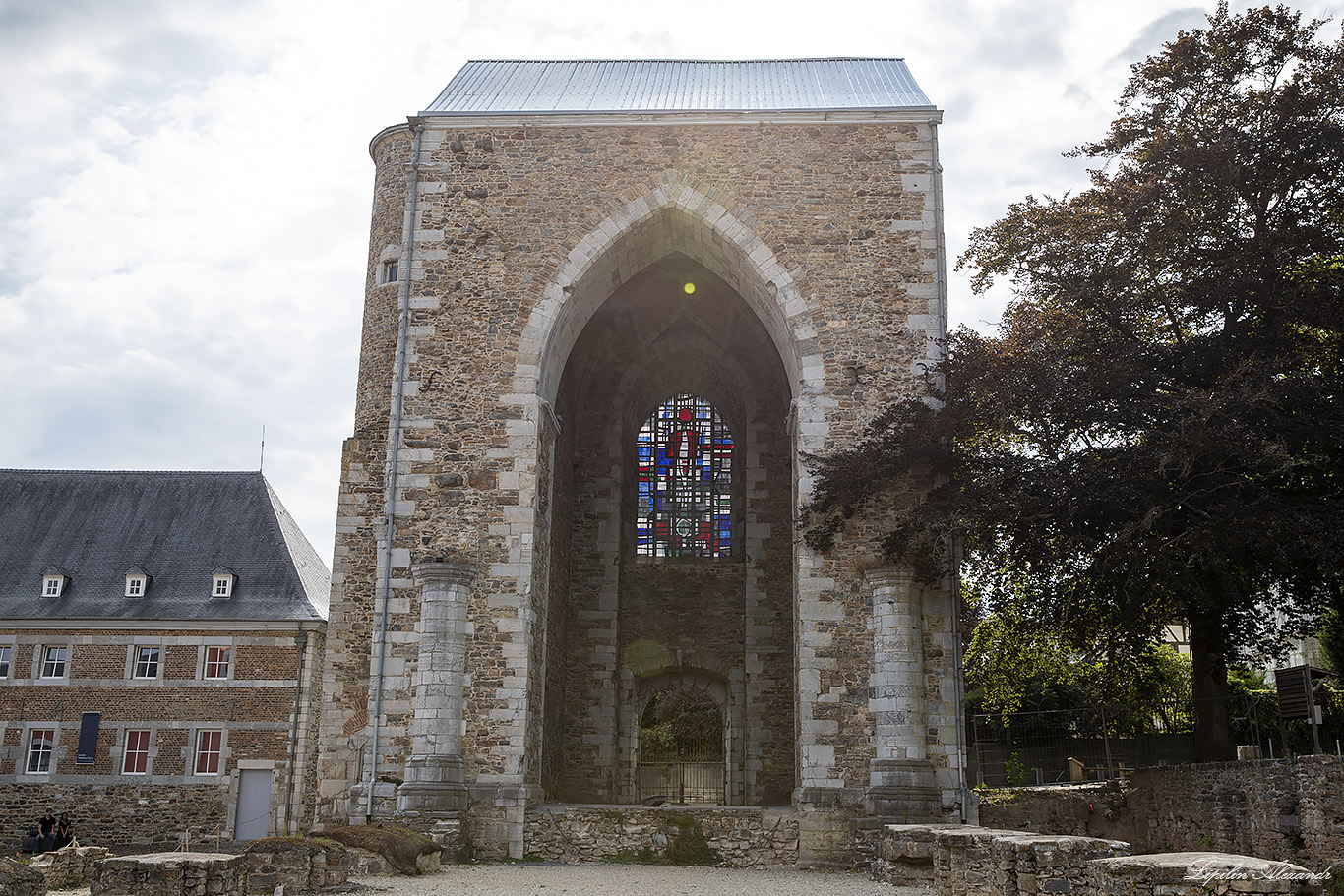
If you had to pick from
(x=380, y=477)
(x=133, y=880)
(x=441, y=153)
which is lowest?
(x=133, y=880)

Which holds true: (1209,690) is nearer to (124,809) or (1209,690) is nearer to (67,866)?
(67,866)

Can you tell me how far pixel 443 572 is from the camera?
1397 centimetres

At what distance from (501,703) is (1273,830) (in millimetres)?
8162

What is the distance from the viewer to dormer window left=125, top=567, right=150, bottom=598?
76.6 feet

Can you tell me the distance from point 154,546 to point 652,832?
50.6ft

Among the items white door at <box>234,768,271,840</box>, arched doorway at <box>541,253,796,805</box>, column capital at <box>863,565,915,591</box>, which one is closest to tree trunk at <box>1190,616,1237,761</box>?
column capital at <box>863,565,915,591</box>

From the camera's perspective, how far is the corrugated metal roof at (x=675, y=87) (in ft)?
53.2

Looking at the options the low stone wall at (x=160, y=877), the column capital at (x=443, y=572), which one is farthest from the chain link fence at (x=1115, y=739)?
the low stone wall at (x=160, y=877)

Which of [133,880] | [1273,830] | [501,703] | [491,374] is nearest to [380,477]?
Result: [491,374]

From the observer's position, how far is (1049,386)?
485 inches

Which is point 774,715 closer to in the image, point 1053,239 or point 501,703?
point 501,703

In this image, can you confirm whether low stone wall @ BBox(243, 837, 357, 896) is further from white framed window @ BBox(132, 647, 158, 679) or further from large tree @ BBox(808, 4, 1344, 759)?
white framed window @ BBox(132, 647, 158, 679)

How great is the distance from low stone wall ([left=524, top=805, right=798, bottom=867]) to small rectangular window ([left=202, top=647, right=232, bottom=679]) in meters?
10.9

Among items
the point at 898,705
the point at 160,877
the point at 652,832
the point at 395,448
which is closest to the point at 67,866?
the point at 160,877
